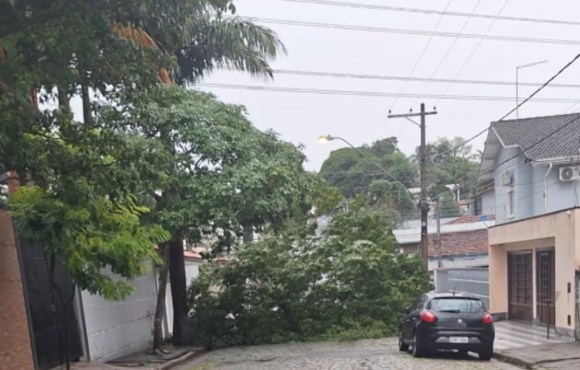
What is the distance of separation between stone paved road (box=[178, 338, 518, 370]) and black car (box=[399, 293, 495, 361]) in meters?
0.32

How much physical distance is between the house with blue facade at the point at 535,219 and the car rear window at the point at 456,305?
373cm

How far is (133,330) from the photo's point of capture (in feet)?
60.7

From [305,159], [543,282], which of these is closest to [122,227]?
[305,159]

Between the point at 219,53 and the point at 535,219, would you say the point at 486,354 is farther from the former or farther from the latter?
the point at 219,53

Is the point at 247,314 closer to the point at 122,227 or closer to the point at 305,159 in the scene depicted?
the point at 305,159

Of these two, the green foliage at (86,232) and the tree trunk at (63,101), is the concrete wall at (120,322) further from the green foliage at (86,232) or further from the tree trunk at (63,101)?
the tree trunk at (63,101)

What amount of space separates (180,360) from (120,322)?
1923 millimetres

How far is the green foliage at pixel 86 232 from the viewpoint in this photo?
352 inches

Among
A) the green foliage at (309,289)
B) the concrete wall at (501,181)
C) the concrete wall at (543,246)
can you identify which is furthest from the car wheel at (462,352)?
the concrete wall at (501,181)

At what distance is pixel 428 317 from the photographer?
14977mm

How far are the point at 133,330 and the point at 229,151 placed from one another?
577 cm

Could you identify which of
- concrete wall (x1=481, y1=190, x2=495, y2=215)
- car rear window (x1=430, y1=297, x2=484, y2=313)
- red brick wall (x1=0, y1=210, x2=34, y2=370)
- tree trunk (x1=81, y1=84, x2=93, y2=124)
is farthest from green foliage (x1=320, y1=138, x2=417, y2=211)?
tree trunk (x1=81, y1=84, x2=93, y2=124)

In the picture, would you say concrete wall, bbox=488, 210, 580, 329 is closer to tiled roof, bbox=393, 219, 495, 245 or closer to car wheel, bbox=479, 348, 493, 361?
car wheel, bbox=479, 348, 493, 361

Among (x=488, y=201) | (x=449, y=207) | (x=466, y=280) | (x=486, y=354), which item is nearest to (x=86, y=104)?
Answer: (x=486, y=354)
